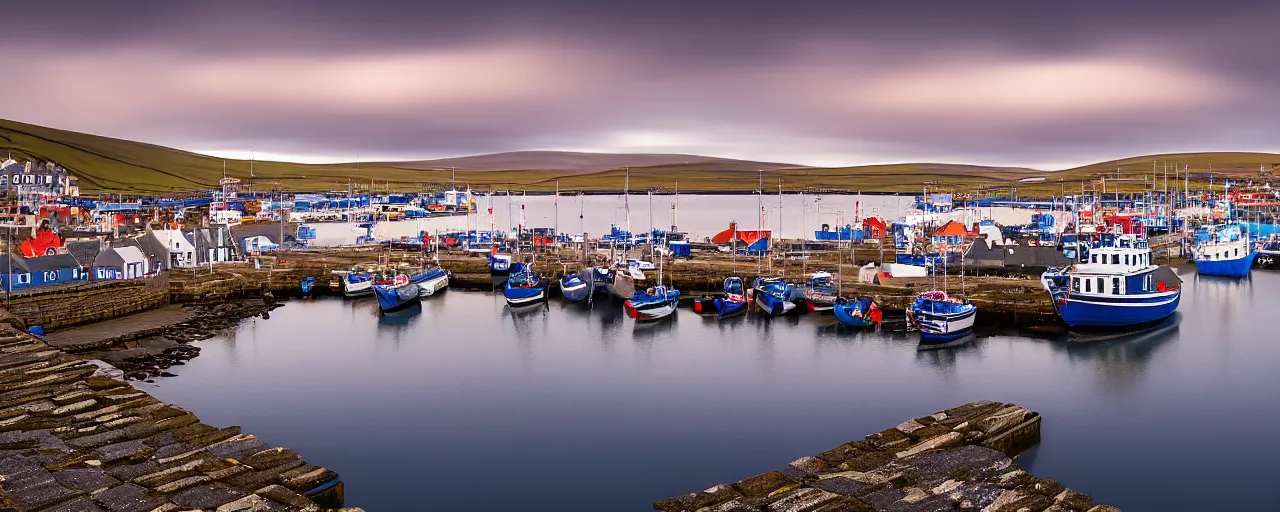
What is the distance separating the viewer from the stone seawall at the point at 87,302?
3334cm

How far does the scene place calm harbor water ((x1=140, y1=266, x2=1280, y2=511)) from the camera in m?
18.6

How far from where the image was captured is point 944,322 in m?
31.6

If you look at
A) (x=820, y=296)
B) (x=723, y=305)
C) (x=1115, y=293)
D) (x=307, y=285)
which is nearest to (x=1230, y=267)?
(x=1115, y=293)

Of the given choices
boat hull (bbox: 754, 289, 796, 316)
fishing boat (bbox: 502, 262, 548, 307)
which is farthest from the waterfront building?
boat hull (bbox: 754, 289, 796, 316)

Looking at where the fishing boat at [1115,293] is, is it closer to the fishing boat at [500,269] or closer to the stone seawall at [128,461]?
the stone seawall at [128,461]

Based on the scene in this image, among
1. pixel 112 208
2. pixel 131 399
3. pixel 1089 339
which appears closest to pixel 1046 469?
pixel 1089 339

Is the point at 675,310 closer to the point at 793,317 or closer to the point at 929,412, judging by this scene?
the point at 793,317

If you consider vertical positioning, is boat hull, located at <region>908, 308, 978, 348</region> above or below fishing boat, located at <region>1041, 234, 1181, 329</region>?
below

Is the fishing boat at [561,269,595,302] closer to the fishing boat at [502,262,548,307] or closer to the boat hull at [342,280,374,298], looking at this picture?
the fishing boat at [502,262,548,307]

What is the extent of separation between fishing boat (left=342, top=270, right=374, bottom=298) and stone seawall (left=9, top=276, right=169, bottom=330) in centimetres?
744

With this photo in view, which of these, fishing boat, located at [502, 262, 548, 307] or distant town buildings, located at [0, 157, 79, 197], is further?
distant town buildings, located at [0, 157, 79, 197]

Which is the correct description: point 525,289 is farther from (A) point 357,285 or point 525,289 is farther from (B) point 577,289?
(A) point 357,285

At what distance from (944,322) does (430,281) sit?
80.3ft

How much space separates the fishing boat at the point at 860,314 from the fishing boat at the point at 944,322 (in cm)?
222
